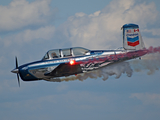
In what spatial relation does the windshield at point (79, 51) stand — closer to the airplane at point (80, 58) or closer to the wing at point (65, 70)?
the airplane at point (80, 58)

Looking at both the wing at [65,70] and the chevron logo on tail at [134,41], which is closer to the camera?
the wing at [65,70]

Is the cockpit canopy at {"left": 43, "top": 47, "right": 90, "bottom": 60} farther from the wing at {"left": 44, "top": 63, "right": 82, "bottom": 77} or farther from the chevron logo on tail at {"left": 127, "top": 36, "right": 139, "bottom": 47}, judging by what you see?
the chevron logo on tail at {"left": 127, "top": 36, "right": 139, "bottom": 47}

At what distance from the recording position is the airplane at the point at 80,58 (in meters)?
38.8

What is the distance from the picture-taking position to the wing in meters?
38.2

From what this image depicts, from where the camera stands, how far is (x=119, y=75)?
1618 inches

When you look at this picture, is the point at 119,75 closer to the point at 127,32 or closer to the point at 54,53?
the point at 127,32

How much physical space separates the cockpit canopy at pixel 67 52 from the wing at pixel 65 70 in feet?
4.00

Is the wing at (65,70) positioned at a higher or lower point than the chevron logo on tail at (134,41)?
lower

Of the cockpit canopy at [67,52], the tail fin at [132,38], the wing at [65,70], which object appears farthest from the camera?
the tail fin at [132,38]

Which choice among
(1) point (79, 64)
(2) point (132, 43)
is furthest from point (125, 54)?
(1) point (79, 64)

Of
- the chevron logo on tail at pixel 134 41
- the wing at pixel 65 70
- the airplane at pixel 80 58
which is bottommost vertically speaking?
the wing at pixel 65 70

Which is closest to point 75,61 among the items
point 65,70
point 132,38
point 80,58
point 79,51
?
→ point 80,58

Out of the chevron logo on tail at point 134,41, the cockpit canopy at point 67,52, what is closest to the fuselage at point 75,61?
the cockpit canopy at point 67,52

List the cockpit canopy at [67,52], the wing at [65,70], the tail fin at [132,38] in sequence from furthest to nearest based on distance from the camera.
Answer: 1. the tail fin at [132,38]
2. the cockpit canopy at [67,52]
3. the wing at [65,70]
